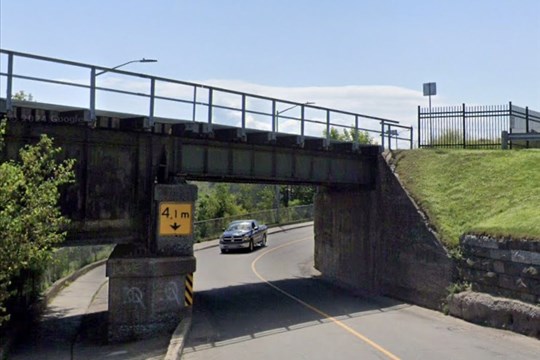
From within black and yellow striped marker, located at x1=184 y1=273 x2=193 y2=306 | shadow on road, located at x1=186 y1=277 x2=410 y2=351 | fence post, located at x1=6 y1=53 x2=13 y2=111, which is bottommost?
shadow on road, located at x1=186 y1=277 x2=410 y2=351

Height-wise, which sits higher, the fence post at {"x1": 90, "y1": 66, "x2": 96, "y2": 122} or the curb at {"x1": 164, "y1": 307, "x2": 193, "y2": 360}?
the fence post at {"x1": 90, "y1": 66, "x2": 96, "y2": 122}

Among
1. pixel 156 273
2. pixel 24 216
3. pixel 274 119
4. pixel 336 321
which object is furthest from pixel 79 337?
pixel 274 119

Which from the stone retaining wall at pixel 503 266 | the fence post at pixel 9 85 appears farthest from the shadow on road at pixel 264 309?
the fence post at pixel 9 85

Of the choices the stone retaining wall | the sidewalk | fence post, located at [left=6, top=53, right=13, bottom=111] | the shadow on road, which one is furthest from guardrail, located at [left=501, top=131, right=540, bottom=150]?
fence post, located at [left=6, top=53, right=13, bottom=111]

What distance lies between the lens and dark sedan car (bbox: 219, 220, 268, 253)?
39.3 meters

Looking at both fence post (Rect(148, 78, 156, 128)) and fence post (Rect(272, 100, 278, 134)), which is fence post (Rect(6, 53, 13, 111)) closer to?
fence post (Rect(148, 78, 156, 128))

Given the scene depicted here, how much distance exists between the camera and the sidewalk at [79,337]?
47.5ft

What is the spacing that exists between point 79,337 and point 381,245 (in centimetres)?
1221

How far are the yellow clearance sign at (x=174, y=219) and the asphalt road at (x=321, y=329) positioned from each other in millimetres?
2776

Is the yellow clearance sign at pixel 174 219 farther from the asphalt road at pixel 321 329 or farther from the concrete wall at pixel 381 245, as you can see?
the concrete wall at pixel 381 245

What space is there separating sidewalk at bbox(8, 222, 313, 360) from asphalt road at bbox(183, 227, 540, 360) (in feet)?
3.74

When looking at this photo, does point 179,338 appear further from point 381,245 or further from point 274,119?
point 381,245

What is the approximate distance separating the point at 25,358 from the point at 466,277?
12993 millimetres

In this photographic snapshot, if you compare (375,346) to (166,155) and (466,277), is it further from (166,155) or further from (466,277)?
(166,155)
